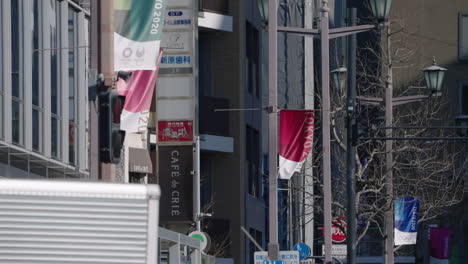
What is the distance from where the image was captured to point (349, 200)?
113ft

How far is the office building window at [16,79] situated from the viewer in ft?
92.0

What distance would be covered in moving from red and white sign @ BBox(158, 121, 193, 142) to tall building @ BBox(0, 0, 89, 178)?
10.9 metres

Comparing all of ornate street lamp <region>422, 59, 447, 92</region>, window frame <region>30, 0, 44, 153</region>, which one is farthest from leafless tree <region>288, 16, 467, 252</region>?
window frame <region>30, 0, 44, 153</region>

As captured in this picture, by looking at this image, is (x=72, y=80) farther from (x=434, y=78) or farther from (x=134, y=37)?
(x=434, y=78)

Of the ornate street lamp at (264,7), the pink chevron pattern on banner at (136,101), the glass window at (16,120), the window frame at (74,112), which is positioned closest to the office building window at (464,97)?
the ornate street lamp at (264,7)

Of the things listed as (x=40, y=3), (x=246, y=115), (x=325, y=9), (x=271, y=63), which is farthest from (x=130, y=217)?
(x=246, y=115)

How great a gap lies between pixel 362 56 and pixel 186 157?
20.3m

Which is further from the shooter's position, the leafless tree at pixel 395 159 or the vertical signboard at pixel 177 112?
the leafless tree at pixel 395 159

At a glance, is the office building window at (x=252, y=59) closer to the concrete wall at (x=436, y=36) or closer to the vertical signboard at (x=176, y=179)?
the concrete wall at (x=436, y=36)

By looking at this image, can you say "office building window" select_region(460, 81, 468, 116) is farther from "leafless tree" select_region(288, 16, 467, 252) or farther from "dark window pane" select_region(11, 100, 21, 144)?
"dark window pane" select_region(11, 100, 21, 144)

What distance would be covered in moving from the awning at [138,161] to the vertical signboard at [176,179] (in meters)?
4.30

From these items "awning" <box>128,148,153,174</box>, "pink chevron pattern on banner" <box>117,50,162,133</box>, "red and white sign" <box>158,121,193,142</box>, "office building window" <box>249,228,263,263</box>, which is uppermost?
"pink chevron pattern on banner" <box>117,50,162,133</box>

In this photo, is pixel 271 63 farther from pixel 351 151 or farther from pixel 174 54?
pixel 174 54

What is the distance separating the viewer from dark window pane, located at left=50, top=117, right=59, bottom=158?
30.9 m
